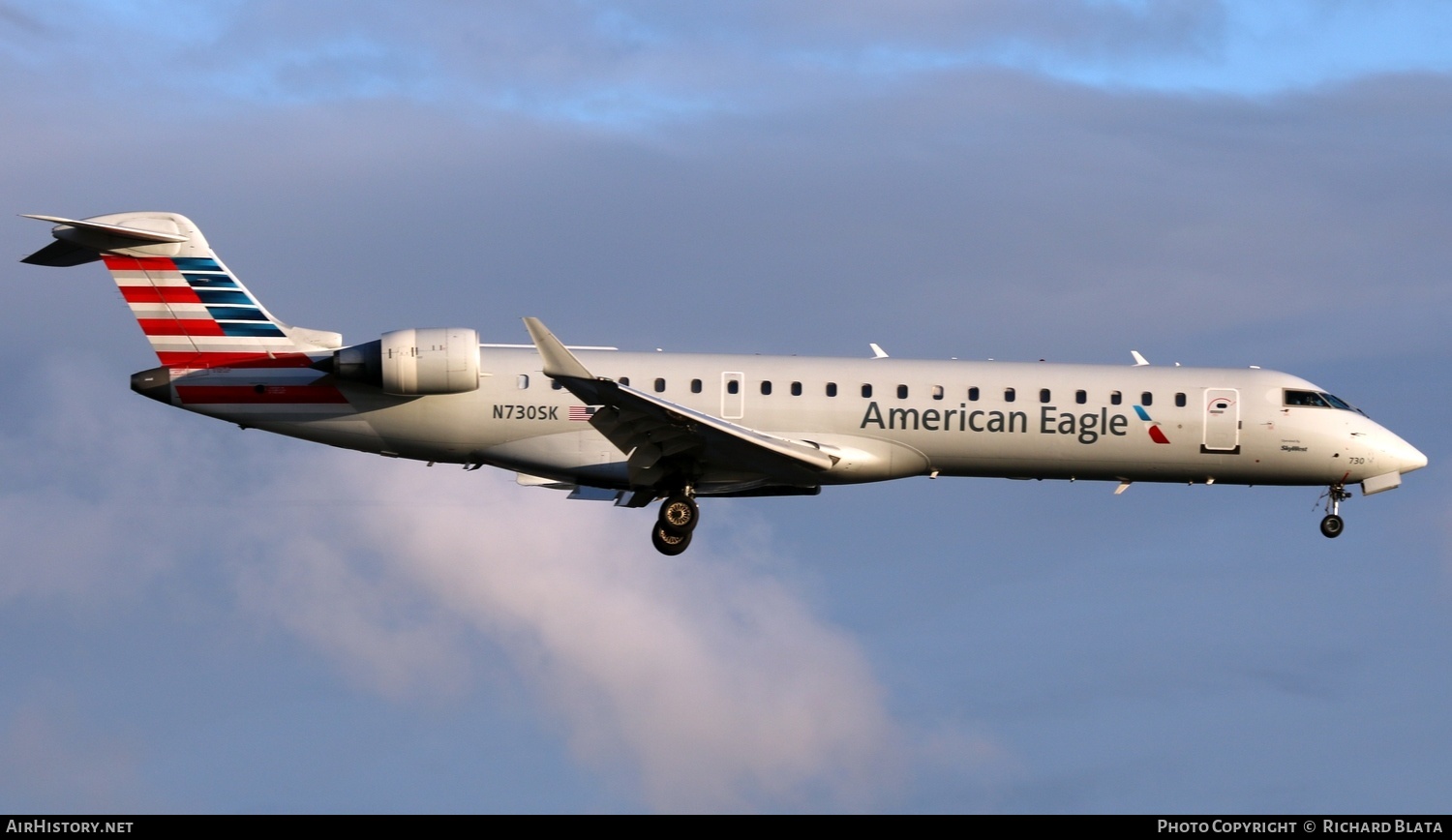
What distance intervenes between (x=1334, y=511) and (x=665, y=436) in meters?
12.7

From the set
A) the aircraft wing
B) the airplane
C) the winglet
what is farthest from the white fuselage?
the winglet

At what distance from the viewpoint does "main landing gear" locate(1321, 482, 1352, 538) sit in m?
35.6

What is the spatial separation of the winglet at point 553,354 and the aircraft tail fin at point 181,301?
219 inches

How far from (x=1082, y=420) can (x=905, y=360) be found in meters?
3.31

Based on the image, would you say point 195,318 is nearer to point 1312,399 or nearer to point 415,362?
point 415,362

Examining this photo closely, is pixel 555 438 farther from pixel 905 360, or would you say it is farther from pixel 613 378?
pixel 905 360

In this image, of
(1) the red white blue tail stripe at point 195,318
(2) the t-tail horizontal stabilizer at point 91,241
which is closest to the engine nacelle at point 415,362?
(1) the red white blue tail stripe at point 195,318

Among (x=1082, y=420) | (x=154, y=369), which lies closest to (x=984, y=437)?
(x=1082, y=420)

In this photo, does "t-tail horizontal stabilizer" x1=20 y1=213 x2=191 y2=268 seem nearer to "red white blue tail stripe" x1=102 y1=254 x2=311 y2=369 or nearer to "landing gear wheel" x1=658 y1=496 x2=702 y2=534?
"red white blue tail stripe" x1=102 y1=254 x2=311 y2=369

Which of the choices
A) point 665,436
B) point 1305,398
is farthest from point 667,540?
point 1305,398

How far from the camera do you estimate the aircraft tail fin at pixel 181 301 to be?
110ft

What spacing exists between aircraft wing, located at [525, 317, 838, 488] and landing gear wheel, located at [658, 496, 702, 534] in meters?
0.52

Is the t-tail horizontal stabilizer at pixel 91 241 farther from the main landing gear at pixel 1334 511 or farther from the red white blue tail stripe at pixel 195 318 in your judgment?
the main landing gear at pixel 1334 511

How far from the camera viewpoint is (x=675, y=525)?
110ft
